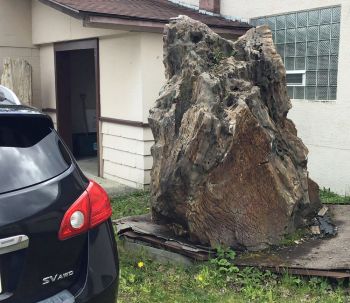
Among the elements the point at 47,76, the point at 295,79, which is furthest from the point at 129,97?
the point at 47,76

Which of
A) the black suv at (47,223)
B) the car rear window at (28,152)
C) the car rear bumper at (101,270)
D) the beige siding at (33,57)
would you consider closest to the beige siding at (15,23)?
the beige siding at (33,57)

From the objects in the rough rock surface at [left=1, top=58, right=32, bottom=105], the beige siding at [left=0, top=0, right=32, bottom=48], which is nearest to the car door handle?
the rough rock surface at [left=1, top=58, right=32, bottom=105]

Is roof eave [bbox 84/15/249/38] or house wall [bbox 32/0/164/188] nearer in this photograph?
roof eave [bbox 84/15/249/38]

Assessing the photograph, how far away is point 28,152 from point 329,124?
231 inches

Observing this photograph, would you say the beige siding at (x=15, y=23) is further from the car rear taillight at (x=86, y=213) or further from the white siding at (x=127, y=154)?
the car rear taillight at (x=86, y=213)

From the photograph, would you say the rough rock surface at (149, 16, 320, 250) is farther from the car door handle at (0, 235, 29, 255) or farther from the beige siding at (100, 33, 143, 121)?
the beige siding at (100, 33, 143, 121)

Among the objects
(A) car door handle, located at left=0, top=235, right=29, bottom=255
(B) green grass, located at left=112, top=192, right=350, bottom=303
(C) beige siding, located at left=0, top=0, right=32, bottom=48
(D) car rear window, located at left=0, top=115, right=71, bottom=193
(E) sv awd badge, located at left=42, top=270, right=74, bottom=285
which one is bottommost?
(B) green grass, located at left=112, top=192, right=350, bottom=303

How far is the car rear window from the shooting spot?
8.10ft

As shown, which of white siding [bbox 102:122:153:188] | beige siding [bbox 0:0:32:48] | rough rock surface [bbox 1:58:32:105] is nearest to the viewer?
white siding [bbox 102:122:153:188]

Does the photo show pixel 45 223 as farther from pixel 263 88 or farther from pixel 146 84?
pixel 146 84

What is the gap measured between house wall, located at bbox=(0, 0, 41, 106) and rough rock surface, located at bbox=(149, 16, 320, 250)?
21.5 ft

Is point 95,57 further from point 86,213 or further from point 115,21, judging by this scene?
point 86,213

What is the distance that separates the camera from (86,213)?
266cm

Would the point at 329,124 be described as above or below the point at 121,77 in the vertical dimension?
below
